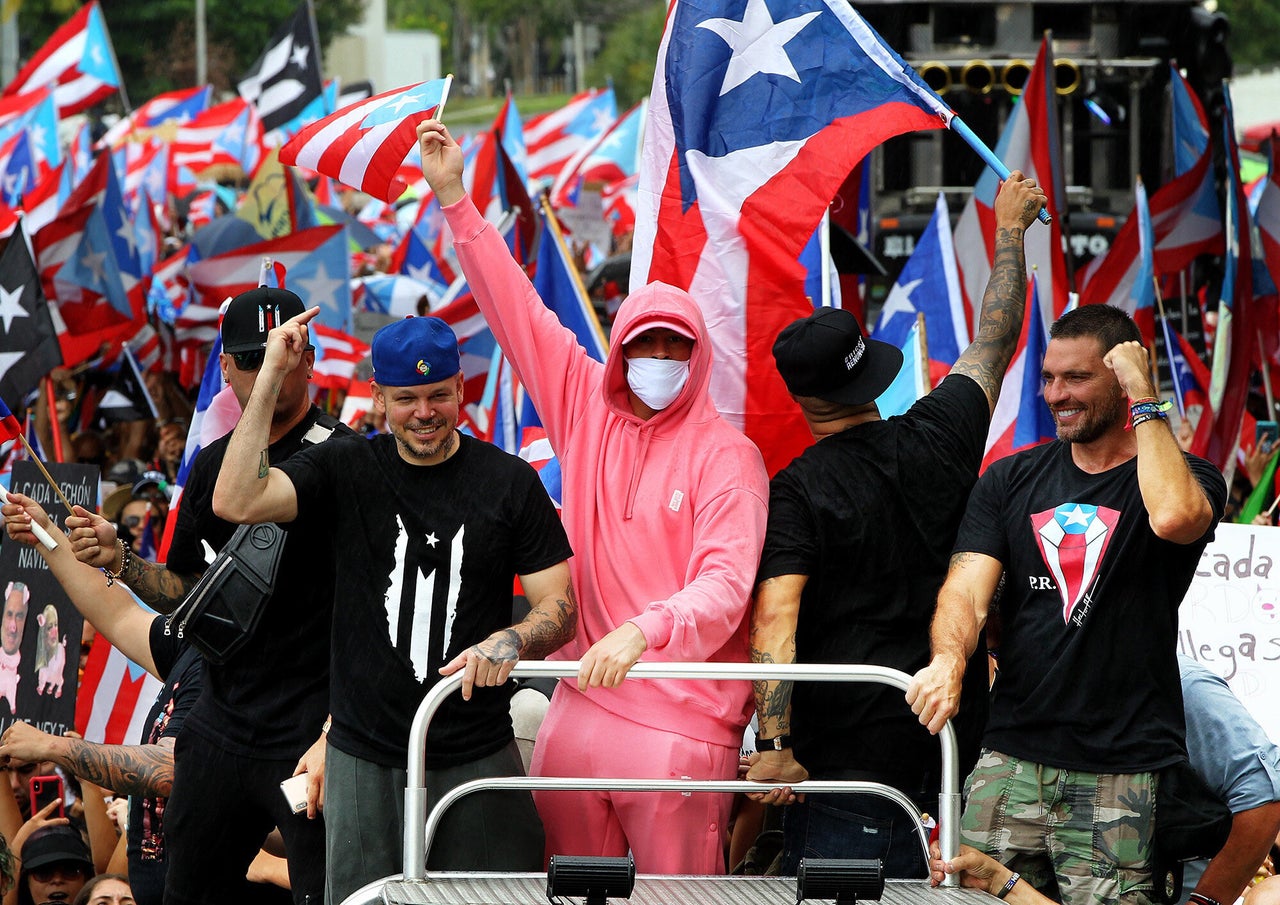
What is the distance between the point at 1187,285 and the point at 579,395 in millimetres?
9918

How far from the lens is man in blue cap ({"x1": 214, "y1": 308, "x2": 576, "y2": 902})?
13.4 feet

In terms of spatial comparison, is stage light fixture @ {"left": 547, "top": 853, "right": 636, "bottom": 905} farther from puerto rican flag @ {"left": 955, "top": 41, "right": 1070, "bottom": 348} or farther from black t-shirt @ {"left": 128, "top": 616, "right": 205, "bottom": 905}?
puerto rican flag @ {"left": 955, "top": 41, "right": 1070, "bottom": 348}

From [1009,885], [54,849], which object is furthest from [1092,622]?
[54,849]

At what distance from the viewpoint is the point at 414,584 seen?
411cm

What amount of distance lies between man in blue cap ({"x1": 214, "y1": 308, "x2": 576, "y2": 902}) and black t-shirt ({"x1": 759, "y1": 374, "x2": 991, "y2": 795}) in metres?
0.59

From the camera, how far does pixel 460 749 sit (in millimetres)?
4078

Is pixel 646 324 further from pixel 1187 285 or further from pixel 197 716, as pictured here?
pixel 1187 285

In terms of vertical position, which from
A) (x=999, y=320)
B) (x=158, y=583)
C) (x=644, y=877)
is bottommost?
(x=644, y=877)

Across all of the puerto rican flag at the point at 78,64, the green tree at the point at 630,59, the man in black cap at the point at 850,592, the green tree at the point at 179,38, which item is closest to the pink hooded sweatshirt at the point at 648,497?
the man in black cap at the point at 850,592

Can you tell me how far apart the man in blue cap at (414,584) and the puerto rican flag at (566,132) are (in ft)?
59.7

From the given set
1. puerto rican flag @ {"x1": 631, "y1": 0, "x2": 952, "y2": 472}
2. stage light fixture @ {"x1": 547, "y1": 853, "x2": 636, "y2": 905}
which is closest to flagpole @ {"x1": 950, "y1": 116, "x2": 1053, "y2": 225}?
puerto rican flag @ {"x1": 631, "y1": 0, "x2": 952, "y2": 472}

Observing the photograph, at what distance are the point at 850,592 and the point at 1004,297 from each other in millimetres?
1059

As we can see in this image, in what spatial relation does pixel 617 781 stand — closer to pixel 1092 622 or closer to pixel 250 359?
pixel 1092 622

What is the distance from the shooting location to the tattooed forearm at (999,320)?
15.1 ft
